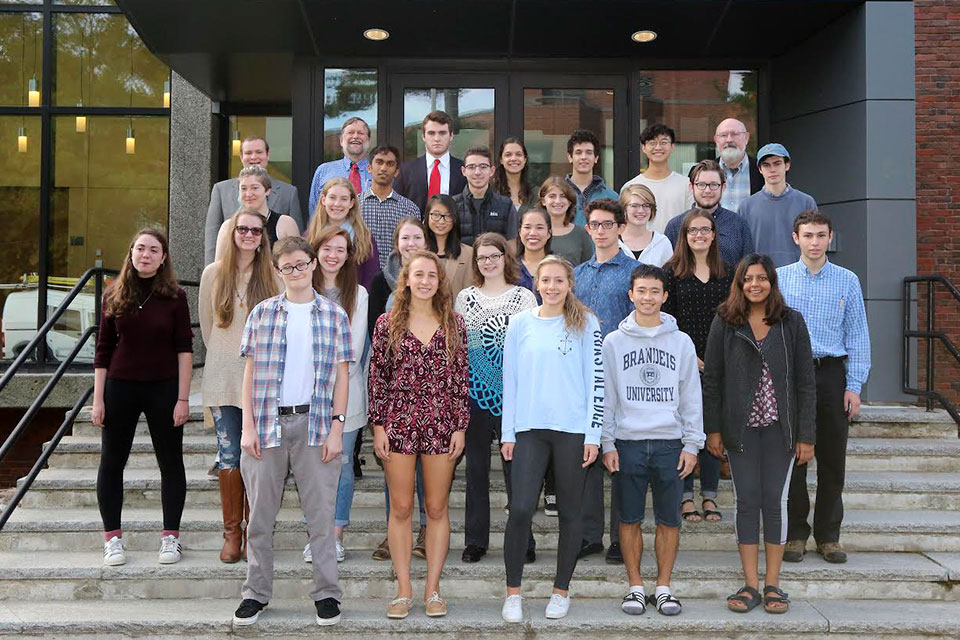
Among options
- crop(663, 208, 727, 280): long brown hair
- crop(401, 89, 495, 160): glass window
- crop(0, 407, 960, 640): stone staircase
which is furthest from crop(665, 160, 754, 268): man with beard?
crop(401, 89, 495, 160): glass window

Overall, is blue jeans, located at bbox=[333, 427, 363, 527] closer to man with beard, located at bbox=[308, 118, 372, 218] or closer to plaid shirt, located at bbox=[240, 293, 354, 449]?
plaid shirt, located at bbox=[240, 293, 354, 449]

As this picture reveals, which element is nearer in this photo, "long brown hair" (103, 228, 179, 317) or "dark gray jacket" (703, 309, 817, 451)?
"dark gray jacket" (703, 309, 817, 451)

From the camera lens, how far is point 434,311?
16.2 feet

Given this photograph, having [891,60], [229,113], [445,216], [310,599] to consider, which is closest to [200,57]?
[229,113]

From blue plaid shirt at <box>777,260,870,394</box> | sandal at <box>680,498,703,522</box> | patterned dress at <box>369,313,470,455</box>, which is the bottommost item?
sandal at <box>680,498,703,522</box>

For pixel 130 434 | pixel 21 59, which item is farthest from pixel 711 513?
pixel 21 59

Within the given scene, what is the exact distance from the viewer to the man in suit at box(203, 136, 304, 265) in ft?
22.7

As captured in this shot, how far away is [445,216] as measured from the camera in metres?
5.67

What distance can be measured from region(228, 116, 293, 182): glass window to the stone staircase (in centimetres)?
582

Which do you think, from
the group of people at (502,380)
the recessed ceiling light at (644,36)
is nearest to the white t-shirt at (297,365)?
the group of people at (502,380)

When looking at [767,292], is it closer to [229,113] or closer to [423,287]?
[423,287]

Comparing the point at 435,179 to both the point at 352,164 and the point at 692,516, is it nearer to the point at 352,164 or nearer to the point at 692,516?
the point at 352,164

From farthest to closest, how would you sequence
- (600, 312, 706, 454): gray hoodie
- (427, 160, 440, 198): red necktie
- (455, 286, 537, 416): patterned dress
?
(427, 160, 440, 198): red necktie → (455, 286, 537, 416): patterned dress → (600, 312, 706, 454): gray hoodie

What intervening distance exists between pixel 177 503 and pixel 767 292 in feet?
12.5
